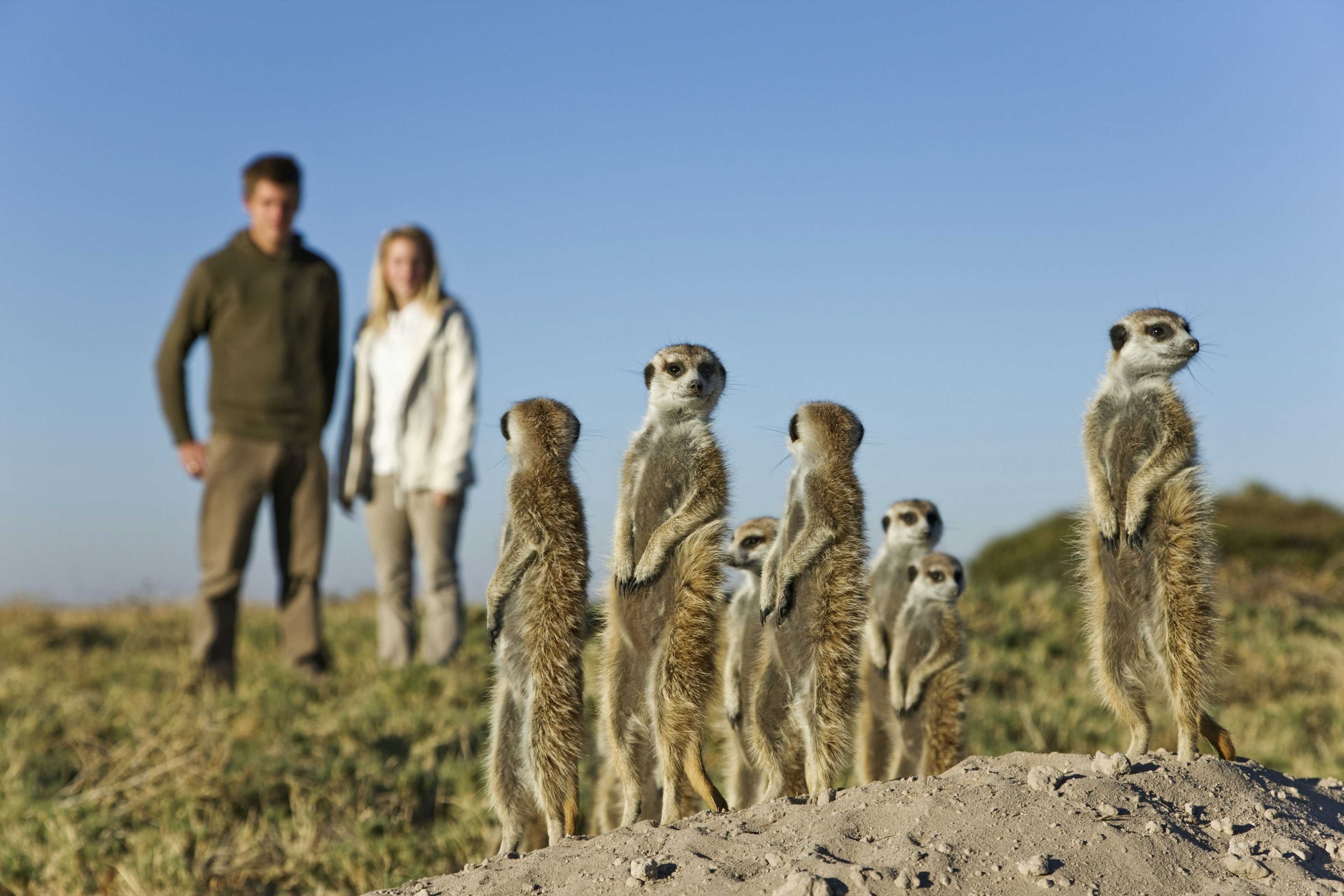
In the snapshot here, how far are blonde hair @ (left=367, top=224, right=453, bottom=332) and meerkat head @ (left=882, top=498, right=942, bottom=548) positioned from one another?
5320mm

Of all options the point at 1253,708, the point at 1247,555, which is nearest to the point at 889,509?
the point at 1253,708

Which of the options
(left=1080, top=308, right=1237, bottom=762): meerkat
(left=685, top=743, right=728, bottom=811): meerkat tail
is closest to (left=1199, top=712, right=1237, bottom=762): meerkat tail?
(left=1080, top=308, right=1237, bottom=762): meerkat

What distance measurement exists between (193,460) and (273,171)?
103 inches

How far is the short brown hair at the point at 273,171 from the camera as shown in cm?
946

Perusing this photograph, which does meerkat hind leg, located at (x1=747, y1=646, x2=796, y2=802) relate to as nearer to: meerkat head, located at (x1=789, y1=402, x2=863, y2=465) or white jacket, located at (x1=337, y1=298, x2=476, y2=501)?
meerkat head, located at (x1=789, y1=402, x2=863, y2=465)

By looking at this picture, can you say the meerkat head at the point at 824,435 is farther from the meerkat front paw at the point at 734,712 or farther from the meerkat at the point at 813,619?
the meerkat front paw at the point at 734,712

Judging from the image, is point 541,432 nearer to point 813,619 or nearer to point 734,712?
point 813,619

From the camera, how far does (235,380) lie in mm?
9570

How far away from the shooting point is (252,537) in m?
9.67

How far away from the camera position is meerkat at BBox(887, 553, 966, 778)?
16.1ft

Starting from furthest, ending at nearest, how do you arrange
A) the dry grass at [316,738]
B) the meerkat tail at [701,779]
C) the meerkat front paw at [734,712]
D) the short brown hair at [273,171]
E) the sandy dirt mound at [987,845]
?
1. the short brown hair at [273,171]
2. the dry grass at [316,738]
3. the meerkat front paw at [734,712]
4. the meerkat tail at [701,779]
5. the sandy dirt mound at [987,845]

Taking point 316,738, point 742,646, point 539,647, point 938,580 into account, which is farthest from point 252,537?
point 539,647

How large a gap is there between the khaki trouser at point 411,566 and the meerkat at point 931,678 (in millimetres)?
5392

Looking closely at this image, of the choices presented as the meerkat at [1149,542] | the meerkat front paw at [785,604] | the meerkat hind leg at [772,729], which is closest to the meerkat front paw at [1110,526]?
the meerkat at [1149,542]
